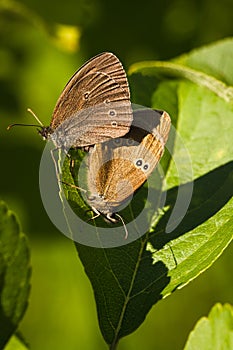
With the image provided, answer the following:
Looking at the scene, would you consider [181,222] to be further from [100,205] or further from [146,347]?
[146,347]

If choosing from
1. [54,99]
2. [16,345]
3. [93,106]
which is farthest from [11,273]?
[54,99]

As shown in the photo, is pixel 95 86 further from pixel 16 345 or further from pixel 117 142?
pixel 16 345

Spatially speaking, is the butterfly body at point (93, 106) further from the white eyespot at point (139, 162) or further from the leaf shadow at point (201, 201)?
the leaf shadow at point (201, 201)

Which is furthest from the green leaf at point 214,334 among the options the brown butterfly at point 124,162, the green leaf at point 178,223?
the brown butterfly at point 124,162

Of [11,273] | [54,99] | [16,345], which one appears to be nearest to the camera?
[11,273]

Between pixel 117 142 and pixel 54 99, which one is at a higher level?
pixel 117 142

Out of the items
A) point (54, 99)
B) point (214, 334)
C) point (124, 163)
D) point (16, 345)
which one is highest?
point (124, 163)
